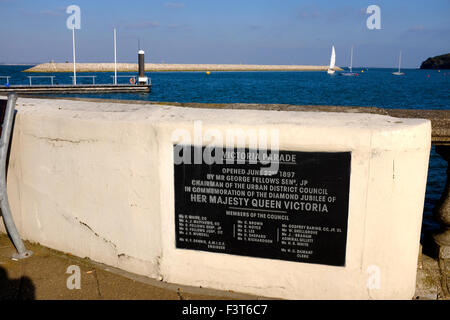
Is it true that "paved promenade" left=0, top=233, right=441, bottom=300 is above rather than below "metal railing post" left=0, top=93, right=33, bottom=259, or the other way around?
below

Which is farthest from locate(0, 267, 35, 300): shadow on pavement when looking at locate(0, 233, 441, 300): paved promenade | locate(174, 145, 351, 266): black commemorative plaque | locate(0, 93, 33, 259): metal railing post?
locate(174, 145, 351, 266): black commemorative plaque

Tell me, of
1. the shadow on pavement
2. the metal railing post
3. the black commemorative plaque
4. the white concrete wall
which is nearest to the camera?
the white concrete wall

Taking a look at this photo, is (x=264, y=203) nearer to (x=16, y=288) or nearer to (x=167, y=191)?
(x=167, y=191)

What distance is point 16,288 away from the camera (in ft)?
10.9

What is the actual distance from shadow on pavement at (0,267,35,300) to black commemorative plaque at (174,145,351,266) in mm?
1165

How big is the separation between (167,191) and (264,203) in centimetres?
73

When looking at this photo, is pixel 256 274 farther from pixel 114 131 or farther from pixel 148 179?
pixel 114 131

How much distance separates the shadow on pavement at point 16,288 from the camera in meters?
3.20

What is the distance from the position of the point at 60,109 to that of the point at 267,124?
6.24 ft

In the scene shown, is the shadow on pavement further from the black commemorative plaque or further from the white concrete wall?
the black commemorative plaque

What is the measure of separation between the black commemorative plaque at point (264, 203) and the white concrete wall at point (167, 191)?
0.07 meters

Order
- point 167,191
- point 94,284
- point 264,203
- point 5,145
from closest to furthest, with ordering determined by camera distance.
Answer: point 264,203
point 167,191
point 94,284
point 5,145

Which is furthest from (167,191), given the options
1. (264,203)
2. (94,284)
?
(94,284)

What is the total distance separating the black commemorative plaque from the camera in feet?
9.80
